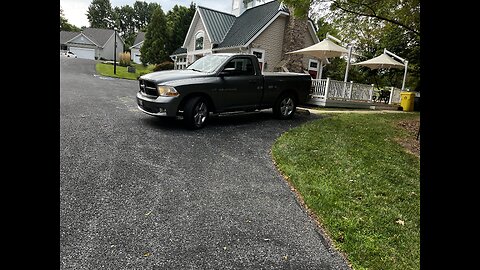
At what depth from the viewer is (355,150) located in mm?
7070

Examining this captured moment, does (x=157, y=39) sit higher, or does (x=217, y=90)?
(x=157, y=39)

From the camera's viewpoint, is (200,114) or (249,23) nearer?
(200,114)

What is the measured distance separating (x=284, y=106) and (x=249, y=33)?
10383 mm

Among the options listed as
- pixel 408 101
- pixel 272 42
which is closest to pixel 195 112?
pixel 272 42

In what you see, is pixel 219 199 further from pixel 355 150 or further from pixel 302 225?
pixel 355 150

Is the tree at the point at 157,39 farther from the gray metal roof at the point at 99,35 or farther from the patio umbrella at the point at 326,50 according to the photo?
the gray metal roof at the point at 99,35

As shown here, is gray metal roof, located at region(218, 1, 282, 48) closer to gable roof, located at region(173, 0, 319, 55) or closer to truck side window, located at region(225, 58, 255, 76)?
gable roof, located at region(173, 0, 319, 55)

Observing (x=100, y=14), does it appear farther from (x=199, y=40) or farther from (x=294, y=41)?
(x=294, y=41)

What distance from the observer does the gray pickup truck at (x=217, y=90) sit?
25.1 feet

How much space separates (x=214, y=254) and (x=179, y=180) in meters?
1.95

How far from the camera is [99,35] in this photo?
218 feet

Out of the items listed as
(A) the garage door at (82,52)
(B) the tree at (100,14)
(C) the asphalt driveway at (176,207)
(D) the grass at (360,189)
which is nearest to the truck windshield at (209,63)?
(C) the asphalt driveway at (176,207)

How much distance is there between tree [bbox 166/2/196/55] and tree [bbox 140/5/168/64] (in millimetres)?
782

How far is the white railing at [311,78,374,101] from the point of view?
15.7m
